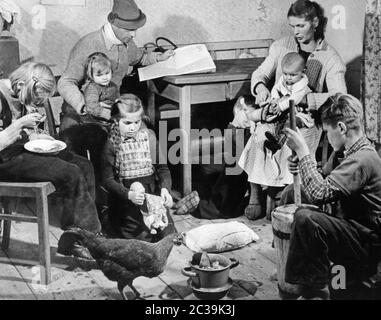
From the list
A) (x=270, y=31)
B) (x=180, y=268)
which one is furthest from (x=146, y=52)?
(x=180, y=268)

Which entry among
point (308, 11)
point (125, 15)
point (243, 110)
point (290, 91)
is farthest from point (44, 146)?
point (308, 11)

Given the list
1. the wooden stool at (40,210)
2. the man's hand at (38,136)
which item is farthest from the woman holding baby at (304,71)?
the wooden stool at (40,210)

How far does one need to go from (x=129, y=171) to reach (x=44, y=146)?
20.9 inches

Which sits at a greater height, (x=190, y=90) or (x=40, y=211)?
A: (x=190, y=90)

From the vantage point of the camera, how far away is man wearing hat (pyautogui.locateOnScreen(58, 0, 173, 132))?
3580 millimetres

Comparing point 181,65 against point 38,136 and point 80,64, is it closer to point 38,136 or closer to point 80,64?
point 80,64

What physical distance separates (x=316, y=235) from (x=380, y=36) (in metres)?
1.34

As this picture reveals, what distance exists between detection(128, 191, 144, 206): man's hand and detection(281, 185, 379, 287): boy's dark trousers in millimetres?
991

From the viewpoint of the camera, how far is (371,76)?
3.59m

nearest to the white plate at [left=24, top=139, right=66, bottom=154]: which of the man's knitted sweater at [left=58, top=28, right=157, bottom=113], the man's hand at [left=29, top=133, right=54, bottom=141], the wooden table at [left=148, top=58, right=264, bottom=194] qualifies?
the man's hand at [left=29, top=133, right=54, bottom=141]

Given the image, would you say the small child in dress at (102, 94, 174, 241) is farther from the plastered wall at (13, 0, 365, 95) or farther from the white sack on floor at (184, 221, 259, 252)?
the plastered wall at (13, 0, 365, 95)

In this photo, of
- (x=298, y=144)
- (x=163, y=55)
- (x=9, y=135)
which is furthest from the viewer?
(x=163, y=55)
